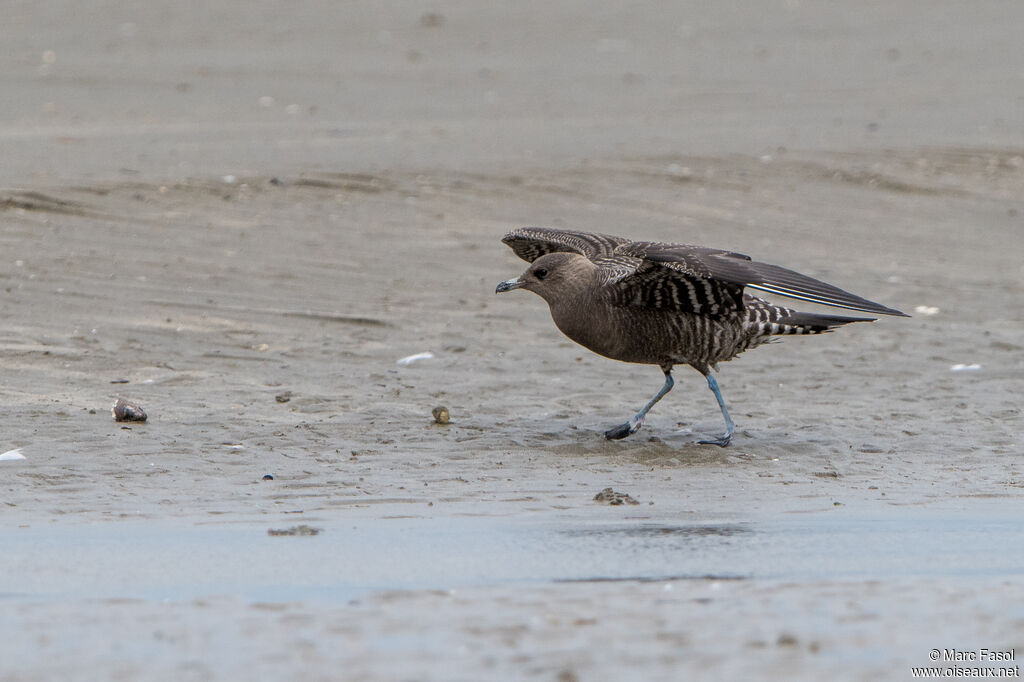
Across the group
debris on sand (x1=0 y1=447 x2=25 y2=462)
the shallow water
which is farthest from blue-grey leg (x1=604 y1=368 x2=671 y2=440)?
debris on sand (x1=0 y1=447 x2=25 y2=462)

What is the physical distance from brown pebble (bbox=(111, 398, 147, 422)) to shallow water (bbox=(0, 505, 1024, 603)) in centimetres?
138

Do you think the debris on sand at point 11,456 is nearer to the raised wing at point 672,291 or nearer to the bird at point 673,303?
the bird at point 673,303

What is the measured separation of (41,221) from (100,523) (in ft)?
14.8

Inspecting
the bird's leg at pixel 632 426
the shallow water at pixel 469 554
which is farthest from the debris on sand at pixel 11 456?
the bird's leg at pixel 632 426

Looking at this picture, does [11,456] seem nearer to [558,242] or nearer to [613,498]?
[613,498]

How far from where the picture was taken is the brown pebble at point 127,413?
21.7 ft

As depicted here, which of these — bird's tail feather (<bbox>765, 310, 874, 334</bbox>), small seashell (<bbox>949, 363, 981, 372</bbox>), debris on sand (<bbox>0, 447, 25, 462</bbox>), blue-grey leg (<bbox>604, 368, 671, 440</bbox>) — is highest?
bird's tail feather (<bbox>765, 310, 874, 334</bbox>)

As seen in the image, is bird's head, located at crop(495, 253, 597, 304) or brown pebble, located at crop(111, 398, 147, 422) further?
bird's head, located at crop(495, 253, 597, 304)

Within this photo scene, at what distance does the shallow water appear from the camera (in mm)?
4609

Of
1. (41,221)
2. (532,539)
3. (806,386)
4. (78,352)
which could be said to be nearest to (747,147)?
(806,386)

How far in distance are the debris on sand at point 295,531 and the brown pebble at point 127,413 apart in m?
1.64

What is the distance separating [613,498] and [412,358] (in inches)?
97.9

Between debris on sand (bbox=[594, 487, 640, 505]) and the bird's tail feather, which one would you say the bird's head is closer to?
the bird's tail feather

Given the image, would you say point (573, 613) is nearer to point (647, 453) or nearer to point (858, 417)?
point (647, 453)
